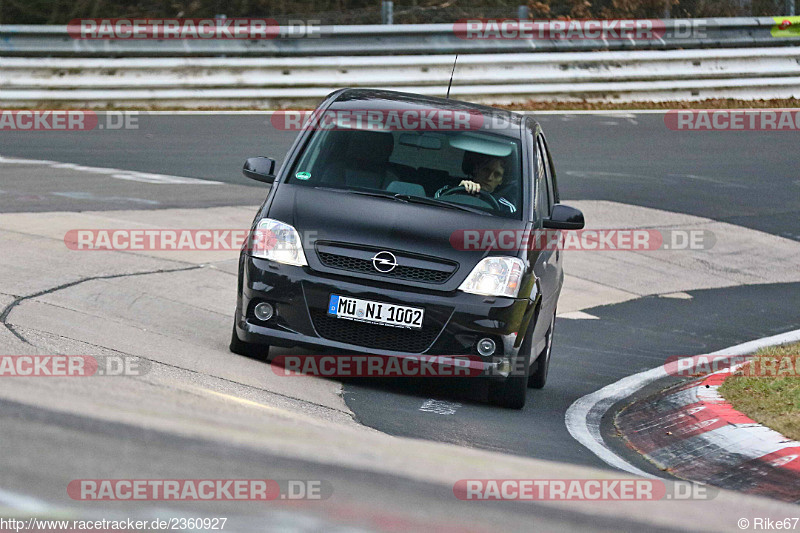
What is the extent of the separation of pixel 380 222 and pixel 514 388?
4.07 feet

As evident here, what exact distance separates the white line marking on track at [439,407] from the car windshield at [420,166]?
1211mm

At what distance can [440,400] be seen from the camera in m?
7.52

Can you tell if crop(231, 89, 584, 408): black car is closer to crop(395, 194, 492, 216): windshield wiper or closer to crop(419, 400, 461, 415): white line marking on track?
crop(395, 194, 492, 216): windshield wiper

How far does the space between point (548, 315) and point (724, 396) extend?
1.35 m

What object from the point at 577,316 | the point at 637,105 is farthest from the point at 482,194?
the point at 637,105

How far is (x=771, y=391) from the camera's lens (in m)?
7.37

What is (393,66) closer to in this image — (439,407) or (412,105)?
(412,105)

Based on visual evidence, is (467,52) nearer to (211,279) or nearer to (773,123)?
(773,123)

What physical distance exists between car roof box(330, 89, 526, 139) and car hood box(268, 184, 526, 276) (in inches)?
35.7

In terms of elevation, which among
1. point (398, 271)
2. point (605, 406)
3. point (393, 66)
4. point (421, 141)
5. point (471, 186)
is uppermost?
point (421, 141)

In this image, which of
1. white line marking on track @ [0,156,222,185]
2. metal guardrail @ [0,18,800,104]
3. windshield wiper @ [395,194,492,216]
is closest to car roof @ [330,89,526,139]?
windshield wiper @ [395,194,492,216]

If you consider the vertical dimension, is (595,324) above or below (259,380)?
below

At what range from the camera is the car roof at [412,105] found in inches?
333

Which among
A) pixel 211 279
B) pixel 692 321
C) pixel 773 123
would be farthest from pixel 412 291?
pixel 773 123
